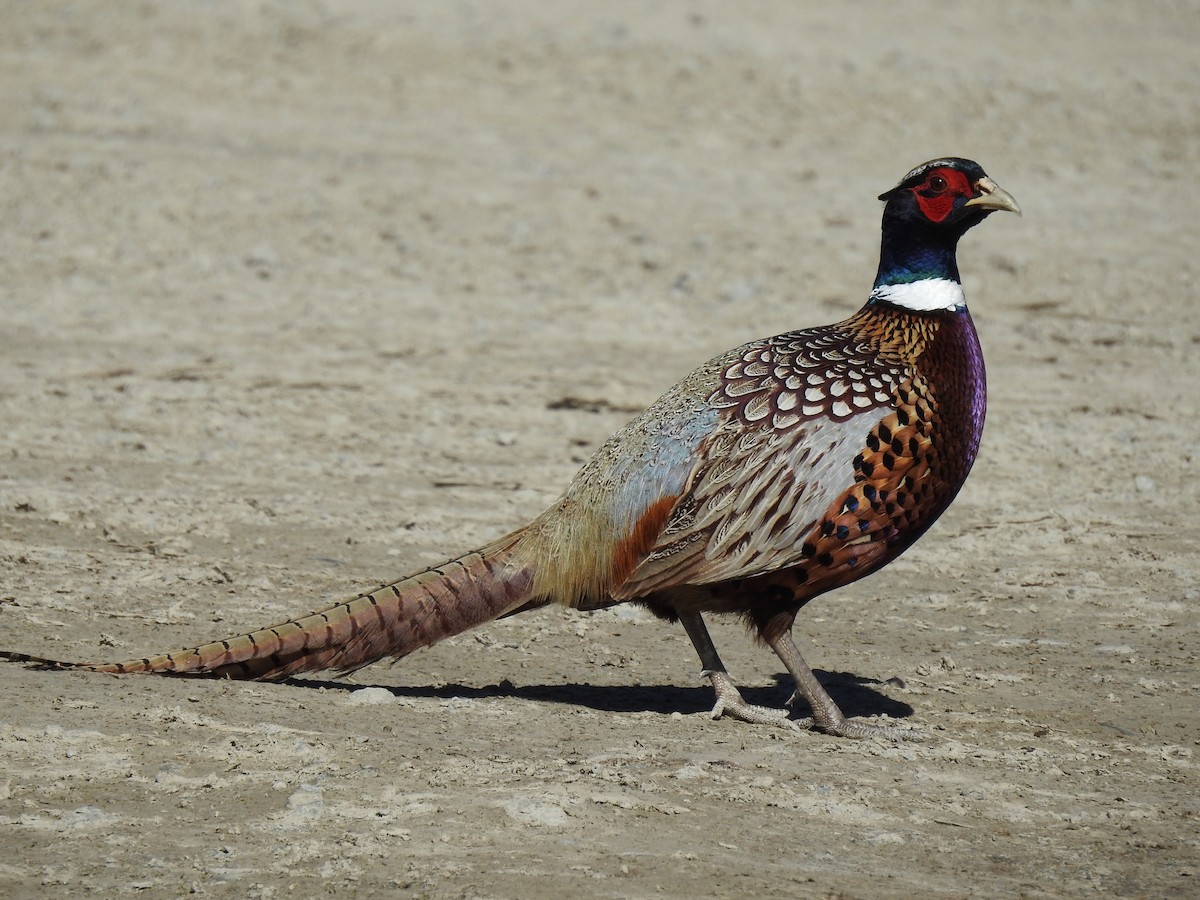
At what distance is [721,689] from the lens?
500 cm

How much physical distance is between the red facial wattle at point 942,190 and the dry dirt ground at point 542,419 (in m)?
1.57

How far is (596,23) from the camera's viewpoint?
44.9 feet

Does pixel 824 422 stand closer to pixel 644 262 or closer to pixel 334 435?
pixel 334 435

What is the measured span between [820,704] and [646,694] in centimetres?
67

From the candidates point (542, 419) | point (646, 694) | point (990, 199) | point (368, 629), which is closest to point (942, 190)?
point (990, 199)

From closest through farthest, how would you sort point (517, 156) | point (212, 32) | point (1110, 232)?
point (1110, 232) < point (517, 156) < point (212, 32)

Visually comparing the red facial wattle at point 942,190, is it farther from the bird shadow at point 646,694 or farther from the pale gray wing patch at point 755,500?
the bird shadow at point 646,694

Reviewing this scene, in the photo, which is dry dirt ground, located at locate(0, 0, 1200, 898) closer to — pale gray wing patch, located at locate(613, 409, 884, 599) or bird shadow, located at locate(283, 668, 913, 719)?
bird shadow, located at locate(283, 668, 913, 719)

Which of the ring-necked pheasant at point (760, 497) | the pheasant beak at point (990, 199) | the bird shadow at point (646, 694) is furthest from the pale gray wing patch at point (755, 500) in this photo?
the pheasant beak at point (990, 199)

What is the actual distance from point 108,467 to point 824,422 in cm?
377

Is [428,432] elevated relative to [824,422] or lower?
lower

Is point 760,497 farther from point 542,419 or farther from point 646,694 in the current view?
point 542,419

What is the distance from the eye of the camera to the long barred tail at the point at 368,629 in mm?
4762

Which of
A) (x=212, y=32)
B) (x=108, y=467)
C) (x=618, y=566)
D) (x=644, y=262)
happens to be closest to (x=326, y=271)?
(x=644, y=262)
